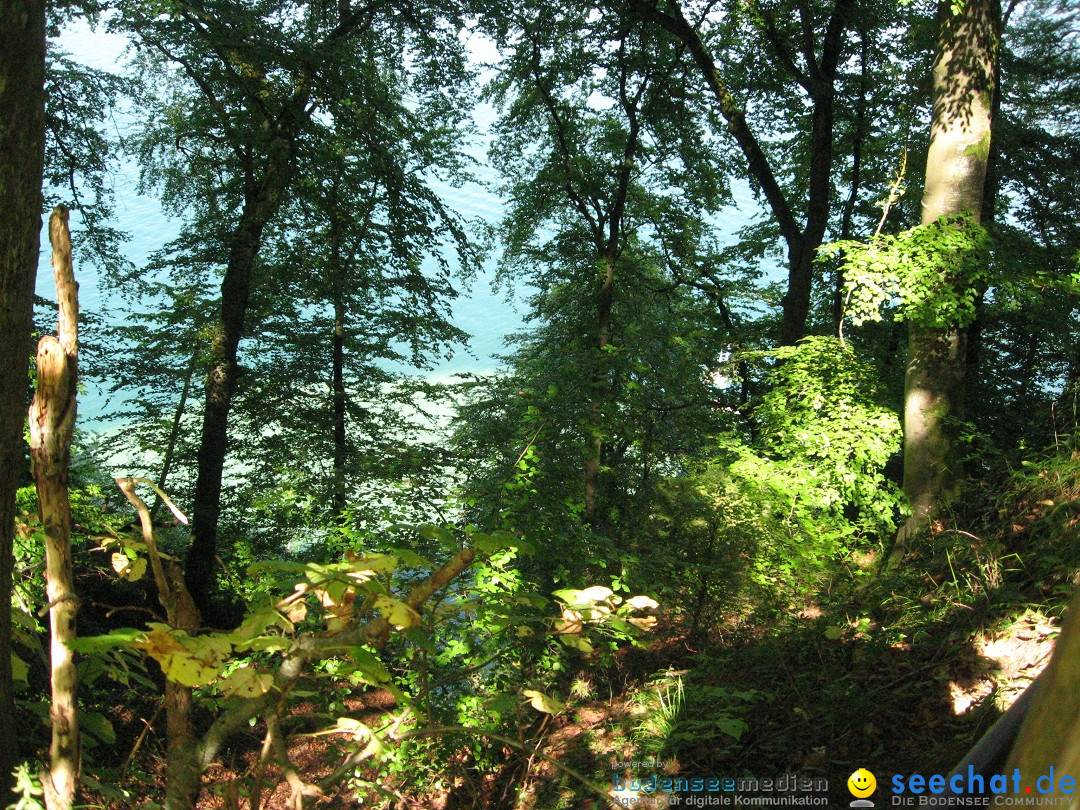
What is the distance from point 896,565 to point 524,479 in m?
2.88

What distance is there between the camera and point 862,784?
2.75m

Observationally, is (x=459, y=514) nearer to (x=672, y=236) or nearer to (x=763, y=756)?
(x=763, y=756)

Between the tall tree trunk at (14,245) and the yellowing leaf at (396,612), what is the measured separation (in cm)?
127

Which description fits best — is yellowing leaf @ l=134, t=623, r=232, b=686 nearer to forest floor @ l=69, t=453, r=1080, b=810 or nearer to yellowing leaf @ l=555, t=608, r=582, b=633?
yellowing leaf @ l=555, t=608, r=582, b=633

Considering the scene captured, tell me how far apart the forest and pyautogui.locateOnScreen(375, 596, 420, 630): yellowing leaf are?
0.02 m

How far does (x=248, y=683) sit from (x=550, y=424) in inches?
180

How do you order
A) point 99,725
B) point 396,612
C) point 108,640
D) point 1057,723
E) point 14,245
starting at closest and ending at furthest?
point 1057,723
point 108,640
point 396,612
point 99,725
point 14,245

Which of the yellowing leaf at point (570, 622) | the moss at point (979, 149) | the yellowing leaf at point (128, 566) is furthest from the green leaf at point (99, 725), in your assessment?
the moss at point (979, 149)

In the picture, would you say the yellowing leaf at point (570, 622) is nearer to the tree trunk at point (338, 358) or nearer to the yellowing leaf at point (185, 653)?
the yellowing leaf at point (185, 653)

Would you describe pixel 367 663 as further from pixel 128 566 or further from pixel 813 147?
pixel 813 147

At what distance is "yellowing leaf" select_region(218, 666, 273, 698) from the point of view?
1.42 m

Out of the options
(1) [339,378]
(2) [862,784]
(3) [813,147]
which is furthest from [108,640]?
(1) [339,378]

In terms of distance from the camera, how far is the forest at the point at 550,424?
1.87 meters

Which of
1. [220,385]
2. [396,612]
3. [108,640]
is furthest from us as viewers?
[220,385]
